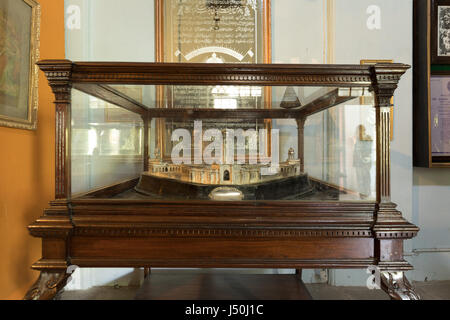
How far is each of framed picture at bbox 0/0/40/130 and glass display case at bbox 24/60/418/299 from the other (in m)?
0.60

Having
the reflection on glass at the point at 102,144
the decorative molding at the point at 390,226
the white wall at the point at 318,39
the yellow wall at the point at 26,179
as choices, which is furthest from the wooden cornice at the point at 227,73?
the white wall at the point at 318,39

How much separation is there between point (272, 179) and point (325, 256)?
0.37m

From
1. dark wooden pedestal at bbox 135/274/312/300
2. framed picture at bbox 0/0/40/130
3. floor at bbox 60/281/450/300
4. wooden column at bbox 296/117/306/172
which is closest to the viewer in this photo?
wooden column at bbox 296/117/306/172

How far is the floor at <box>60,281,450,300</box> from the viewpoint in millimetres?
1987

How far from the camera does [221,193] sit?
46.7 inches

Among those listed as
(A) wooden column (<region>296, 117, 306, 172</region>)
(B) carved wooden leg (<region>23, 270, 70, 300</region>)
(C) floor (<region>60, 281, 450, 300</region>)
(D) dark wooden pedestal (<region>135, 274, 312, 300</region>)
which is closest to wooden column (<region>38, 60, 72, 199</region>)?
(B) carved wooden leg (<region>23, 270, 70, 300</region>)

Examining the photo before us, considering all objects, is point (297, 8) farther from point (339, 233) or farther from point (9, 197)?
point (9, 197)

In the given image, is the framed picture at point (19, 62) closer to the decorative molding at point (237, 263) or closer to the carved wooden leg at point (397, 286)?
the decorative molding at point (237, 263)

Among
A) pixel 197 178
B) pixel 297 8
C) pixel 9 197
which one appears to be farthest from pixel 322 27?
pixel 9 197

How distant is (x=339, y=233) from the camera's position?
1142 millimetres

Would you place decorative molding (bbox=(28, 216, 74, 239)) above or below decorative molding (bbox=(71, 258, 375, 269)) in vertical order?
above

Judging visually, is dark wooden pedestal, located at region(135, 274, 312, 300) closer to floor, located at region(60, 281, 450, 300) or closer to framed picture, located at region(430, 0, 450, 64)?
floor, located at region(60, 281, 450, 300)

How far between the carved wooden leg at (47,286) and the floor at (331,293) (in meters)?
1.01

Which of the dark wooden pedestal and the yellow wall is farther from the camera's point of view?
the dark wooden pedestal
